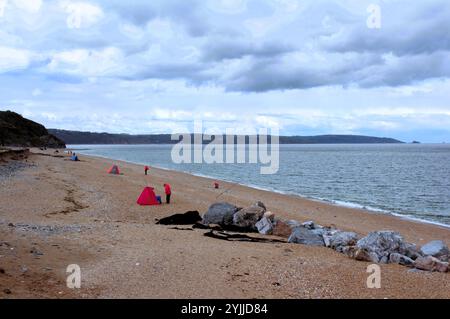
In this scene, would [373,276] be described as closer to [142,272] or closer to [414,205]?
[142,272]

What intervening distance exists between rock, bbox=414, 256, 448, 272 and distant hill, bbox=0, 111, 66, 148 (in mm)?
79219

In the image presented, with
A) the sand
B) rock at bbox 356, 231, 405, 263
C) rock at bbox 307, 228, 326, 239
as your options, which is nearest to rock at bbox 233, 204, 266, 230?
the sand

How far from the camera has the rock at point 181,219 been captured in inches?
549

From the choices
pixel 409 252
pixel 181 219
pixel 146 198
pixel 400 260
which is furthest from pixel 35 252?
pixel 146 198

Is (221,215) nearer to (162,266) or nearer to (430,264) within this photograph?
(162,266)

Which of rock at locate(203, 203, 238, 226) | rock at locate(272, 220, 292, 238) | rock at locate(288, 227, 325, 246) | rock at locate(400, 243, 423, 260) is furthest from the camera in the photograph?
rock at locate(203, 203, 238, 226)

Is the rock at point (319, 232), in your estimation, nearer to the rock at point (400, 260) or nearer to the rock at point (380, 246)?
the rock at point (380, 246)

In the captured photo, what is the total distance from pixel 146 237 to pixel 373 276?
555 centimetres

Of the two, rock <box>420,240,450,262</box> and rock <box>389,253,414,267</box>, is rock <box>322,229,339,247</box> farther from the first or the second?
rock <box>420,240,450,262</box>

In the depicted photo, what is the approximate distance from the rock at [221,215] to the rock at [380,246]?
4.59 m

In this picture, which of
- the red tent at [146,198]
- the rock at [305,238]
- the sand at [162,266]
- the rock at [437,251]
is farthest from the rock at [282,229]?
the red tent at [146,198]

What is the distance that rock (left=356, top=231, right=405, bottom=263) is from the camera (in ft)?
32.4
